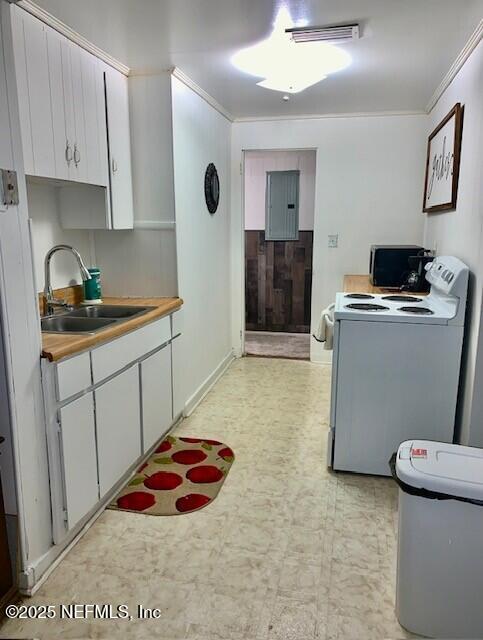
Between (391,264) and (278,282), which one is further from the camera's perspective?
(278,282)

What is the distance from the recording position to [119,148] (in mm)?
2771

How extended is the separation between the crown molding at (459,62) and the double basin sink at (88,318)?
7.23 feet

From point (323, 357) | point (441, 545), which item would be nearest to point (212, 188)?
point (323, 357)

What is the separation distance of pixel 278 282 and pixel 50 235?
3.30 meters

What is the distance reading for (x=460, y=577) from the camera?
4.75ft

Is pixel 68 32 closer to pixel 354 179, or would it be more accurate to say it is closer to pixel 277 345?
pixel 354 179

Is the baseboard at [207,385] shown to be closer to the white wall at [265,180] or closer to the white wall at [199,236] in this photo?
the white wall at [199,236]

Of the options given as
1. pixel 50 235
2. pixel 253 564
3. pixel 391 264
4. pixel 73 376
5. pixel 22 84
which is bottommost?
pixel 253 564

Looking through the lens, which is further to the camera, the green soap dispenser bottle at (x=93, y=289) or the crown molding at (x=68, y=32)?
the green soap dispenser bottle at (x=93, y=289)

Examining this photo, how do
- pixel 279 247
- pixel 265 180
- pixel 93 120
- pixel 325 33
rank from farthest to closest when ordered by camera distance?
pixel 279 247 → pixel 265 180 → pixel 93 120 → pixel 325 33

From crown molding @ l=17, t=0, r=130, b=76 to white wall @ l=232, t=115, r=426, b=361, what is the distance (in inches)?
71.8

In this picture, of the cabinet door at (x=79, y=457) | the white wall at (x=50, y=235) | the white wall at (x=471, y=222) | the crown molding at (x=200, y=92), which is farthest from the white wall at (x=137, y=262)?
the white wall at (x=471, y=222)

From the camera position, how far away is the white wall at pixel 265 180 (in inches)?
207

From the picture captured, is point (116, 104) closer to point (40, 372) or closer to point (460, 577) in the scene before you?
point (40, 372)
